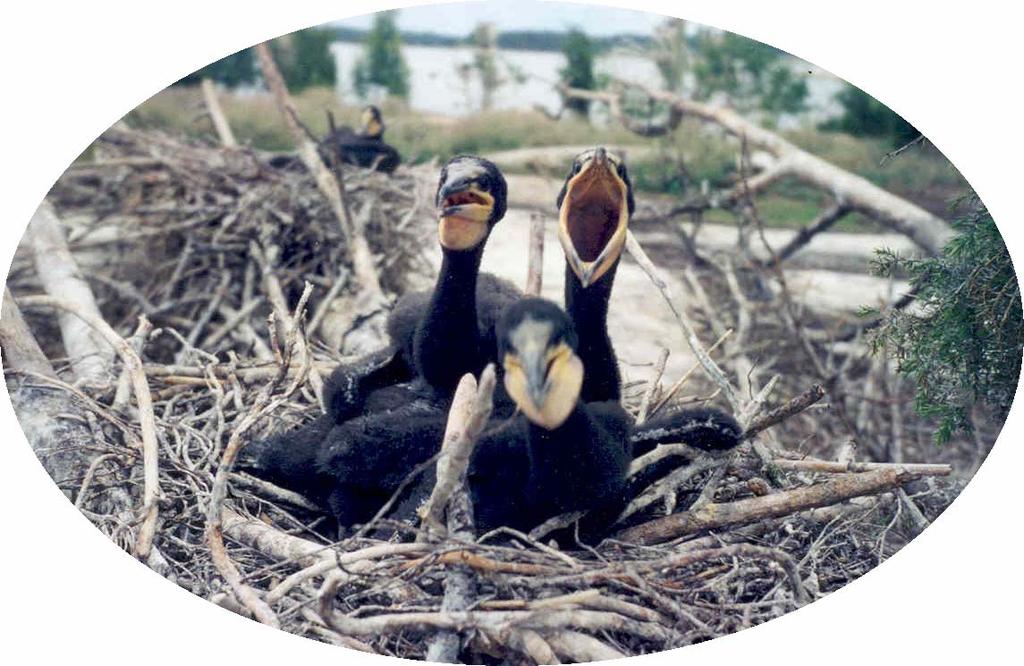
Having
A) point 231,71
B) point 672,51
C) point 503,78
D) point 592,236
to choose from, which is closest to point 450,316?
point 592,236

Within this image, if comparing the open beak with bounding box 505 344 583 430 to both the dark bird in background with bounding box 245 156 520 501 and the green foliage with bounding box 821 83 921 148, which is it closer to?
the dark bird in background with bounding box 245 156 520 501

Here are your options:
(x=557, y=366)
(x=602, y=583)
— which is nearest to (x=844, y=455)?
(x=602, y=583)

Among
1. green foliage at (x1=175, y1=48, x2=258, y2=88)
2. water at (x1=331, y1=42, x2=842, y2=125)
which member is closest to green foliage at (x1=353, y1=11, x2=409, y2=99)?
water at (x1=331, y1=42, x2=842, y2=125)

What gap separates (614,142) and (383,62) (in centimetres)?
79

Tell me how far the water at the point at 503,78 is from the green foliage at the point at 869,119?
0.05 m

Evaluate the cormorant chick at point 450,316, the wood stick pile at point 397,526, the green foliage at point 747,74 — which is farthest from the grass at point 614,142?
the cormorant chick at point 450,316

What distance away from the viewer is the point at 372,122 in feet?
13.1

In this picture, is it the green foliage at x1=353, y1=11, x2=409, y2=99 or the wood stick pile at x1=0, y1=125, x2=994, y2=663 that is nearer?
the wood stick pile at x1=0, y1=125, x2=994, y2=663

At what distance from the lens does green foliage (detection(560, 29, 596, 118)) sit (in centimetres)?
359

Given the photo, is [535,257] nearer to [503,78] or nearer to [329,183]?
[503,78]

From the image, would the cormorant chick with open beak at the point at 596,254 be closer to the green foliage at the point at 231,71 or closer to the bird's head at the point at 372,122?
→ the bird's head at the point at 372,122

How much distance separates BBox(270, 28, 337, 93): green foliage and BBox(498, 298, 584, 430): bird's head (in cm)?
206

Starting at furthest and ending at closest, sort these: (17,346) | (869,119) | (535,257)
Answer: (869,119) < (17,346) < (535,257)

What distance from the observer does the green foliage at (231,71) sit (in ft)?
13.2
